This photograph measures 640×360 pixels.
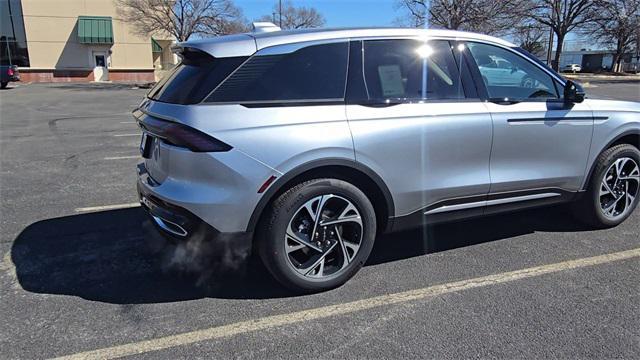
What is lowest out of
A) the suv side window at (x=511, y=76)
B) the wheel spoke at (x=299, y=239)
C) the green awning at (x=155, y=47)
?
the wheel spoke at (x=299, y=239)

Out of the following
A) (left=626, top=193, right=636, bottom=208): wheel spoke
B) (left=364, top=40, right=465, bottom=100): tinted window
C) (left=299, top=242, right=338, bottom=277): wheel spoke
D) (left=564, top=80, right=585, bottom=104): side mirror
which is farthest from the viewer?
(left=626, top=193, right=636, bottom=208): wheel spoke

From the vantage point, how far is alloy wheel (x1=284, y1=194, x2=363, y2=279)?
3.24 metres

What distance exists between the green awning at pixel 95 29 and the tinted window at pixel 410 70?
1507 inches

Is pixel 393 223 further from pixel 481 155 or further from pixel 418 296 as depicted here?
pixel 481 155

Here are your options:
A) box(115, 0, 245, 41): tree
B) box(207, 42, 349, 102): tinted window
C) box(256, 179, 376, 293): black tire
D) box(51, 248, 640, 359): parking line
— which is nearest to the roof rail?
box(207, 42, 349, 102): tinted window

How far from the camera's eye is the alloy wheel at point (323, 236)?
324cm

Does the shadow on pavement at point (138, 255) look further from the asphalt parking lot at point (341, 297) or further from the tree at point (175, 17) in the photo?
the tree at point (175, 17)

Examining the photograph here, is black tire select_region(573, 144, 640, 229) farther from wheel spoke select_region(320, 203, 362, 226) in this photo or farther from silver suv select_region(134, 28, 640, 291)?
wheel spoke select_region(320, 203, 362, 226)

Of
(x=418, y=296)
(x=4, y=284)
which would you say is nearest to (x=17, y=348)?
(x=4, y=284)

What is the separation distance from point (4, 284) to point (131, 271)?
2.85ft

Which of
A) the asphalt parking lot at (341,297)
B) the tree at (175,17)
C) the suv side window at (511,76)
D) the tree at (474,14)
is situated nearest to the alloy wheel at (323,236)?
the asphalt parking lot at (341,297)

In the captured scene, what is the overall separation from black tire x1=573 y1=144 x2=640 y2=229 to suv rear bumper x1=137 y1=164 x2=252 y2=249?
320 centimetres

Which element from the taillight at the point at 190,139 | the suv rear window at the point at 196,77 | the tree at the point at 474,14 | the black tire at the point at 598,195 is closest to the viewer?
the taillight at the point at 190,139

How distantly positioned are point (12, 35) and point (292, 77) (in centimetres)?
4146
